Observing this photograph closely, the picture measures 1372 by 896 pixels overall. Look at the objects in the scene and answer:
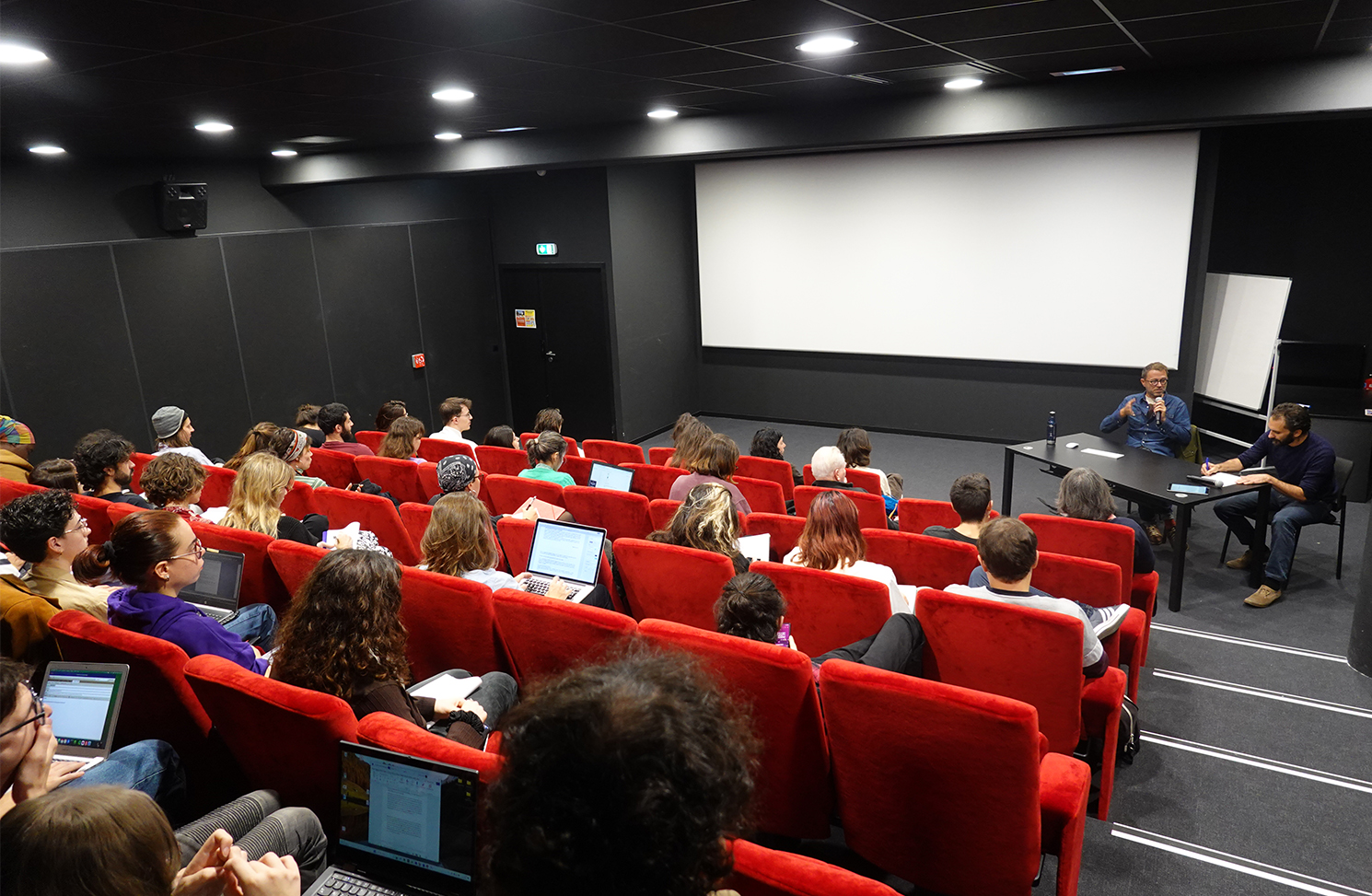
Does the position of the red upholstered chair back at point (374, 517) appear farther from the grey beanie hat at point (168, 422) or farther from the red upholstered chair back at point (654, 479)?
the grey beanie hat at point (168, 422)

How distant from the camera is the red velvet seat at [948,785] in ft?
6.72

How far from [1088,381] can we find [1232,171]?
234 cm

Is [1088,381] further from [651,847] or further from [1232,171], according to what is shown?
[651,847]

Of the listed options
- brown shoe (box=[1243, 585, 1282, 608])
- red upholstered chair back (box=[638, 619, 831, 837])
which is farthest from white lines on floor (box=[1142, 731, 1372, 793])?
brown shoe (box=[1243, 585, 1282, 608])

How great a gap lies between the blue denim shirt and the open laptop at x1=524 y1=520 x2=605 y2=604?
15.8 ft

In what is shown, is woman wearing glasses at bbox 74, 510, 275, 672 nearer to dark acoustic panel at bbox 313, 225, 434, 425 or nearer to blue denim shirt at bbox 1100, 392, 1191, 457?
blue denim shirt at bbox 1100, 392, 1191, 457

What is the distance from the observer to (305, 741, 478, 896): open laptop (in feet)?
5.88

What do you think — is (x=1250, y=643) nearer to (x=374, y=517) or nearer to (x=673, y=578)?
(x=673, y=578)

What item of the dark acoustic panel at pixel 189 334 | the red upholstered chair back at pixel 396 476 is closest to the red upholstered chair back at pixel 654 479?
the red upholstered chair back at pixel 396 476

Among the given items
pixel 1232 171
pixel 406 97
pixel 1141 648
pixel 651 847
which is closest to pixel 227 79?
pixel 406 97

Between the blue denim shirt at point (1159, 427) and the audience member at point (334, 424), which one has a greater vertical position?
the audience member at point (334, 424)

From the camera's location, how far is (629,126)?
705cm

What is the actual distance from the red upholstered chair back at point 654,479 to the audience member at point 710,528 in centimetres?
169

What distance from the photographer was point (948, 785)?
7.10 ft
